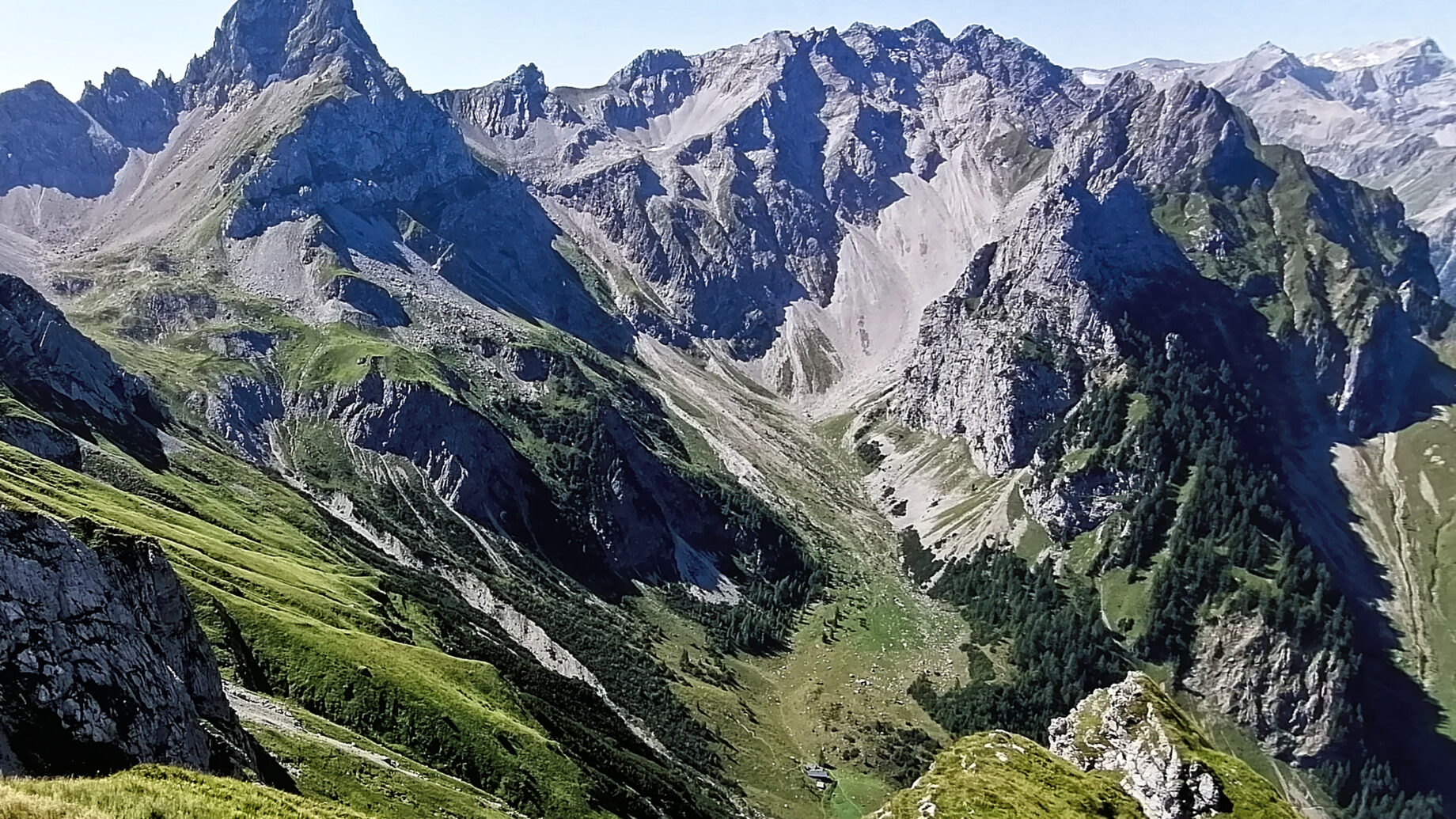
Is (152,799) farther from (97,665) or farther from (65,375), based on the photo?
(65,375)

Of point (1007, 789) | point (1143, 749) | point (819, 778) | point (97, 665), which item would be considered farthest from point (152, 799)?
point (819, 778)

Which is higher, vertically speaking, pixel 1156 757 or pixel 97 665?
pixel 97 665

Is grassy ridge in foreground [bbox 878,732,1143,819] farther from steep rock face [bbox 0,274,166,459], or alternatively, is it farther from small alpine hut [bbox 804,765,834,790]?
steep rock face [bbox 0,274,166,459]

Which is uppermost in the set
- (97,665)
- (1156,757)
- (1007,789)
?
(97,665)

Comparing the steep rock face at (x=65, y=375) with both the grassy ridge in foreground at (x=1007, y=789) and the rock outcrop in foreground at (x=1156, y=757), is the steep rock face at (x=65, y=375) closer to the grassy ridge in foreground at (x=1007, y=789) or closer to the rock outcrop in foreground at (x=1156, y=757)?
the grassy ridge in foreground at (x=1007, y=789)

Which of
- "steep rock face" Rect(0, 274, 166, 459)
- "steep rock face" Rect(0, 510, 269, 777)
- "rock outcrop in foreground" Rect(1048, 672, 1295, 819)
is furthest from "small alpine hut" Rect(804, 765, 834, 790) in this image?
"steep rock face" Rect(0, 274, 166, 459)
